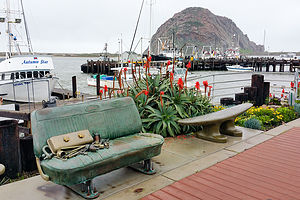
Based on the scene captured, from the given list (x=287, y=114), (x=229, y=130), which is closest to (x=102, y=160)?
(x=229, y=130)

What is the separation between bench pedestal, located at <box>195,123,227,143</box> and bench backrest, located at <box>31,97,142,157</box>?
183 centimetres

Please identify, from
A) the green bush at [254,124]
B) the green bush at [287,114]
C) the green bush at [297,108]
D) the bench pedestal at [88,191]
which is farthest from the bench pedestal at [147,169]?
the green bush at [297,108]

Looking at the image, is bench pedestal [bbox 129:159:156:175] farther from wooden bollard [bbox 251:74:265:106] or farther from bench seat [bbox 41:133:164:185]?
wooden bollard [bbox 251:74:265:106]

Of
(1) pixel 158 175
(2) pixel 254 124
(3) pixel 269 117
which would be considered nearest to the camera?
(1) pixel 158 175

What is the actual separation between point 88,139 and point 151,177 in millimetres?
1034

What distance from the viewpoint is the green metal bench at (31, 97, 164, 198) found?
9.95 ft

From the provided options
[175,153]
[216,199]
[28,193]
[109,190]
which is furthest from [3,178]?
[216,199]

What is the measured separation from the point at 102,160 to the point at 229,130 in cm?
351

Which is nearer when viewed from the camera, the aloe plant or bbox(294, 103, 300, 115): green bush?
the aloe plant

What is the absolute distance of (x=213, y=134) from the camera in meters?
5.47

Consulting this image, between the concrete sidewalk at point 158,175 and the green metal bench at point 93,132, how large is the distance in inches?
8.1

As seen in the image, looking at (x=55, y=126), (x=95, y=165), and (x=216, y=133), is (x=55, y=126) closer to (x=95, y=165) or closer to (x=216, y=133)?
(x=95, y=165)

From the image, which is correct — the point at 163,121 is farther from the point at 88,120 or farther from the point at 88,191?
the point at 88,191

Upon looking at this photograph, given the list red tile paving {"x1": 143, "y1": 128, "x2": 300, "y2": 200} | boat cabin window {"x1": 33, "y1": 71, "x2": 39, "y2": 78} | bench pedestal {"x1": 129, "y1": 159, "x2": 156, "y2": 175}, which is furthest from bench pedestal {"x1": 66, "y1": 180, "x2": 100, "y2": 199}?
boat cabin window {"x1": 33, "y1": 71, "x2": 39, "y2": 78}
